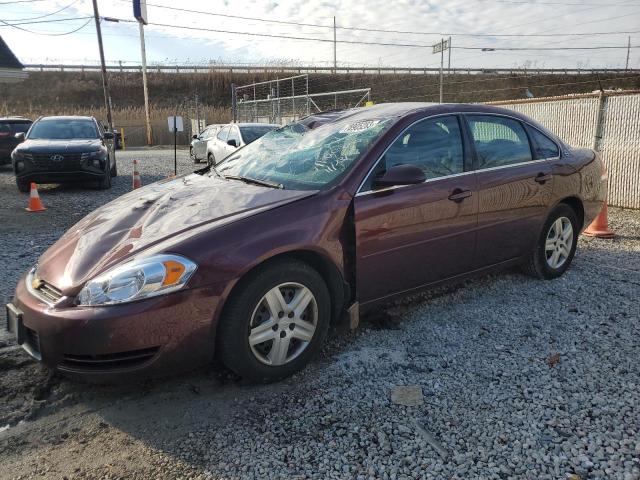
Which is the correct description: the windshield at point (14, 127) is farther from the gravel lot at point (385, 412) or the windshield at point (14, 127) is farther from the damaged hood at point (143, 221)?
the gravel lot at point (385, 412)

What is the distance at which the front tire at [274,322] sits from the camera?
2.82 metres

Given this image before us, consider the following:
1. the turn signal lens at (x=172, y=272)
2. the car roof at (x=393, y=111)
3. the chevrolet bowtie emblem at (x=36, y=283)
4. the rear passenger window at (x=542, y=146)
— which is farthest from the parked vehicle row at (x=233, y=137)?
the turn signal lens at (x=172, y=272)

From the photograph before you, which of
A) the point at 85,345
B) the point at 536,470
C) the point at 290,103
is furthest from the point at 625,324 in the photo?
the point at 290,103

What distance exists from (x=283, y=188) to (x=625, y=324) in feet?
9.08

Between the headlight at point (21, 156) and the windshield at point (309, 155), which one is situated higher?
the windshield at point (309, 155)

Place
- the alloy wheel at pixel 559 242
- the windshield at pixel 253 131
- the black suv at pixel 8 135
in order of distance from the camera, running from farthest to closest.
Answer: the black suv at pixel 8 135, the windshield at pixel 253 131, the alloy wheel at pixel 559 242

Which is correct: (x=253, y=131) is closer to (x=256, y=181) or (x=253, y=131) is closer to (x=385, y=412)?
(x=256, y=181)

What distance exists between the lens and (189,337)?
8.90ft

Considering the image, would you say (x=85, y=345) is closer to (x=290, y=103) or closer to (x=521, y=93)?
(x=290, y=103)

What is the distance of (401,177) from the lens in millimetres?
3311

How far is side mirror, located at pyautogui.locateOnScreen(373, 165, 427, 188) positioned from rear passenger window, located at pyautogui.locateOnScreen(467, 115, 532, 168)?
3.10 ft

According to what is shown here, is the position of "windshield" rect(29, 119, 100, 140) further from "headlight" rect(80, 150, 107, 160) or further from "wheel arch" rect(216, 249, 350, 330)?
"wheel arch" rect(216, 249, 350, 330)

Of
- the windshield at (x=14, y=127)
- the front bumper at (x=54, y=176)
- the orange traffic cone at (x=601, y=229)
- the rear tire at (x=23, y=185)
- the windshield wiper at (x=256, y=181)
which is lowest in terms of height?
the orange traffic cone at (x=601, y=229)

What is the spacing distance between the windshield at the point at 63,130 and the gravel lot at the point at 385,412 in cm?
882
